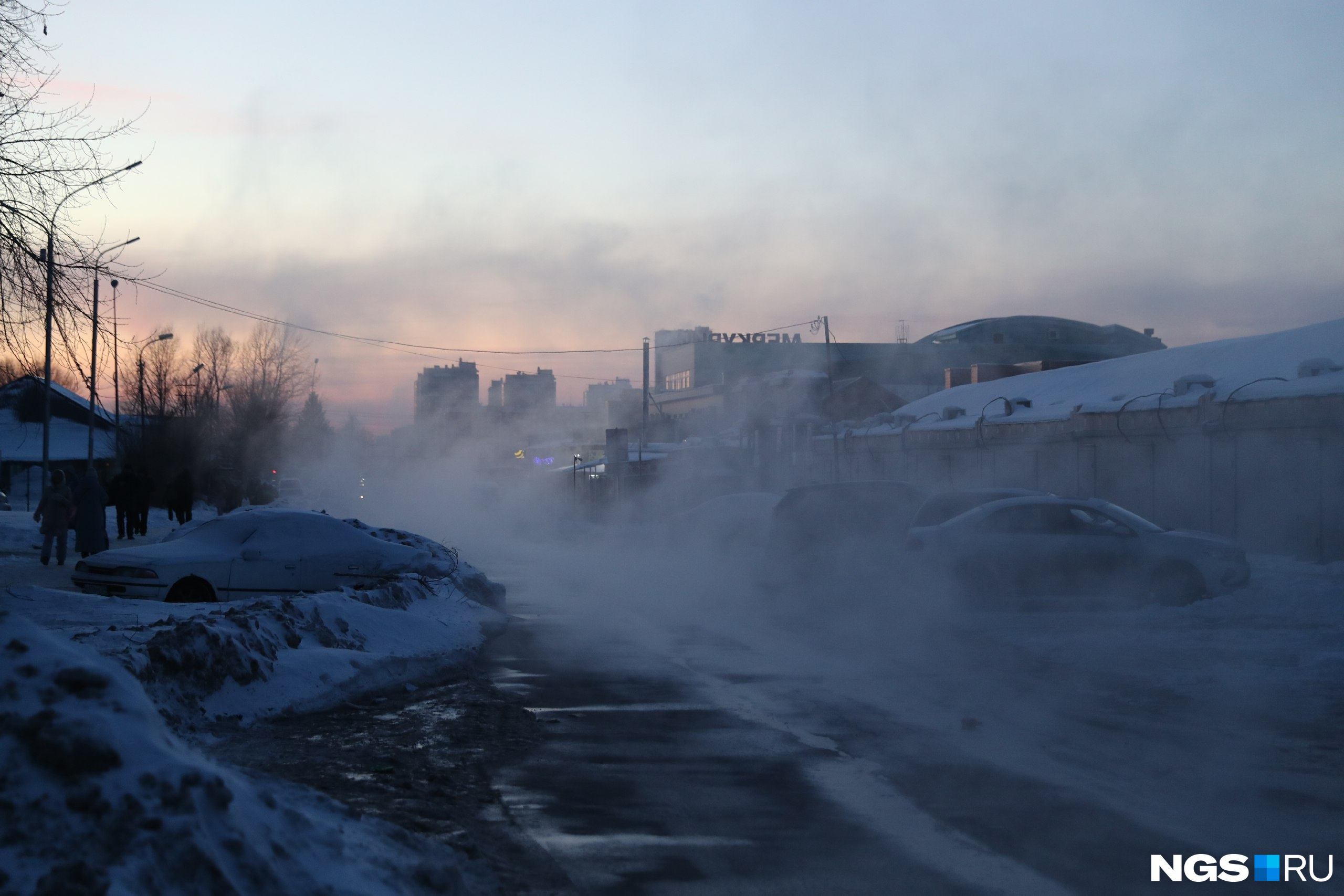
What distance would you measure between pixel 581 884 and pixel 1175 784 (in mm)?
3202

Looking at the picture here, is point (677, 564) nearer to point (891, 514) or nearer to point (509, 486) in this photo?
point (891, 514)

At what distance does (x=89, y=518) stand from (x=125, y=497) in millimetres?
8410

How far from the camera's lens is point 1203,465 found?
2008cm

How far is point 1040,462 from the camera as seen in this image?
24312 millimetres

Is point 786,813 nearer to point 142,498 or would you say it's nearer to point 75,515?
point 75,515

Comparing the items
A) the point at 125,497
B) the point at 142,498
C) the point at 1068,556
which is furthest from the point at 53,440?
the point at 1068,556

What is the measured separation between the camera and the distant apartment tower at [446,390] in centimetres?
14500

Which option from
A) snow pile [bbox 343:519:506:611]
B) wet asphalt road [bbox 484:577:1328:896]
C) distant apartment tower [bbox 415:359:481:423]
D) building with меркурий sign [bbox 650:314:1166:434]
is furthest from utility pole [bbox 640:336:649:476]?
distant apartment tower [bbox 415:359:481:423]

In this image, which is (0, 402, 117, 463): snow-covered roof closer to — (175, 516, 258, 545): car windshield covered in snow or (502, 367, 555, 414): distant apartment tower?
(175, 516, 258, 545): car windshield covered in snow

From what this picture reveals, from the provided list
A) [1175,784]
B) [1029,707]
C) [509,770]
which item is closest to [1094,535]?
[1029,707]

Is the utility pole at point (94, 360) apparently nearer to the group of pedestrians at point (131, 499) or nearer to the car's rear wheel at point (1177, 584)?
the group of pedestrians at point (131, 499)

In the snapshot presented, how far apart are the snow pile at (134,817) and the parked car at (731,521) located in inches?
615

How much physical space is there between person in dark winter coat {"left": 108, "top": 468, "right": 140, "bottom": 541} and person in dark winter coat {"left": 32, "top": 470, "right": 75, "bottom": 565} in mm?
6799

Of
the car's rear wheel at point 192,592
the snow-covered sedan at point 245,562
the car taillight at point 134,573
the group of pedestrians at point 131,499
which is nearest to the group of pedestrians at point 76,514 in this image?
the snow-covered sedan at point 245,562
